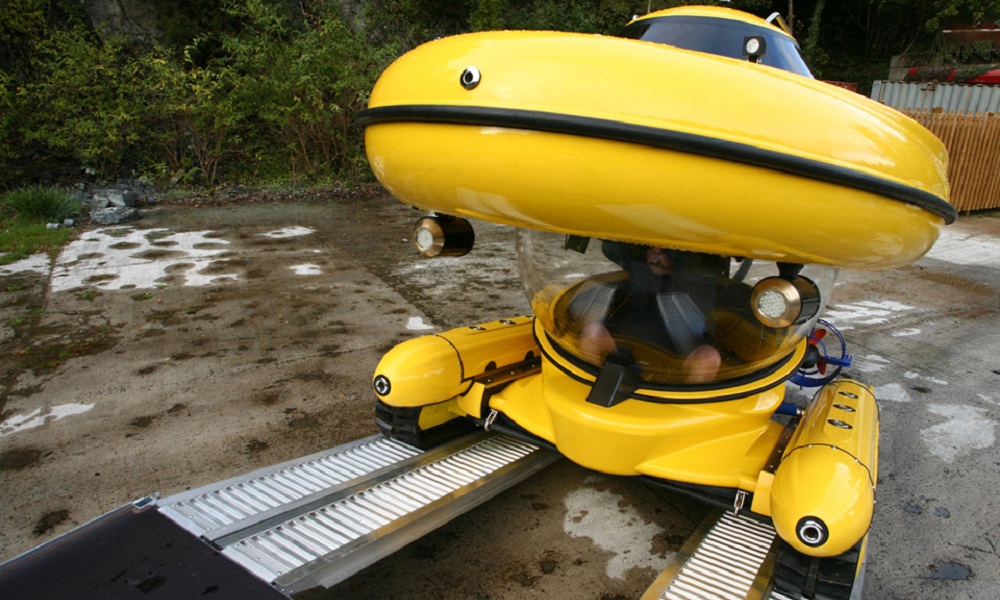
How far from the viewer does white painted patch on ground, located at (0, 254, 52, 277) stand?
5.05 m

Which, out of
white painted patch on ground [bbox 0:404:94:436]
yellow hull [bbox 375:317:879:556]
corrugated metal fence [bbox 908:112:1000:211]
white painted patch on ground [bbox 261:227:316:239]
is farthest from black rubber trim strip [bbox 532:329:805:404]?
corrugated metal fence [bbox 908:112:1000:211]

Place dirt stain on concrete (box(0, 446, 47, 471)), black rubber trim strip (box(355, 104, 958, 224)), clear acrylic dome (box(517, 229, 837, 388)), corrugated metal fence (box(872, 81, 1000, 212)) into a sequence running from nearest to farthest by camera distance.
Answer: black rubber trim strip (box(355, 104, 958, 224)) < clear acrylic dome (box(517, 229, 837, 388)) < dirt stain on concrete (box(0, 446, 47, 471)) < corrugated metal fence (box(872, 81, 1000, 212))

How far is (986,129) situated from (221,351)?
11.1 metres

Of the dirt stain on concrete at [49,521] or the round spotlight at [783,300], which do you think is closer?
the round spotlight at [783,300]

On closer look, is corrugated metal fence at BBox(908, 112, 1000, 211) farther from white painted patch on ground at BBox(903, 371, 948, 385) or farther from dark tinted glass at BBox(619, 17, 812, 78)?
dark tinted glass at BBox(619, 17, 812, 78)

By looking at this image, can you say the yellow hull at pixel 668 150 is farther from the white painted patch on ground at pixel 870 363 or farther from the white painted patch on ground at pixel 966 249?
the white painted patch on ground at pixel 966 249

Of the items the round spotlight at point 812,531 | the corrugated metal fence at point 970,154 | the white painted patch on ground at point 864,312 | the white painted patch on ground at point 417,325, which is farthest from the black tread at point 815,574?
the corrugated metal fence at point 970,154

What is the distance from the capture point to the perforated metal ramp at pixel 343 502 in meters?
1.80

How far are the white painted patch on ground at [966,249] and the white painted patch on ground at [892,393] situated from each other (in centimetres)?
350

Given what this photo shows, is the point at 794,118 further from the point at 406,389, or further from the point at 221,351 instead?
the point at 221,351

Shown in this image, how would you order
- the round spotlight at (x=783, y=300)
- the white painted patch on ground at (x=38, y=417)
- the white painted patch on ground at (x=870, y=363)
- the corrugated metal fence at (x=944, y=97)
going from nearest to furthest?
the round spotlight at (x=783, y=300) < the white painted patch on ground at (x=38, y=417) < the white painted patch on ground at (x=870, y=363) < the corrugated metal fence at (x=944, y=97)

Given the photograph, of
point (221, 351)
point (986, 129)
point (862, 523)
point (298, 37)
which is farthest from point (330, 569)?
point (986, 129)

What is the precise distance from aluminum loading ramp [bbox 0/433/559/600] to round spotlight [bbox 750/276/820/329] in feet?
3.73

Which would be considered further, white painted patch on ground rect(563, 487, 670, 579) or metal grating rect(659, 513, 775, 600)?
white painted patch on ground rect(563, 487, 670, 579)
